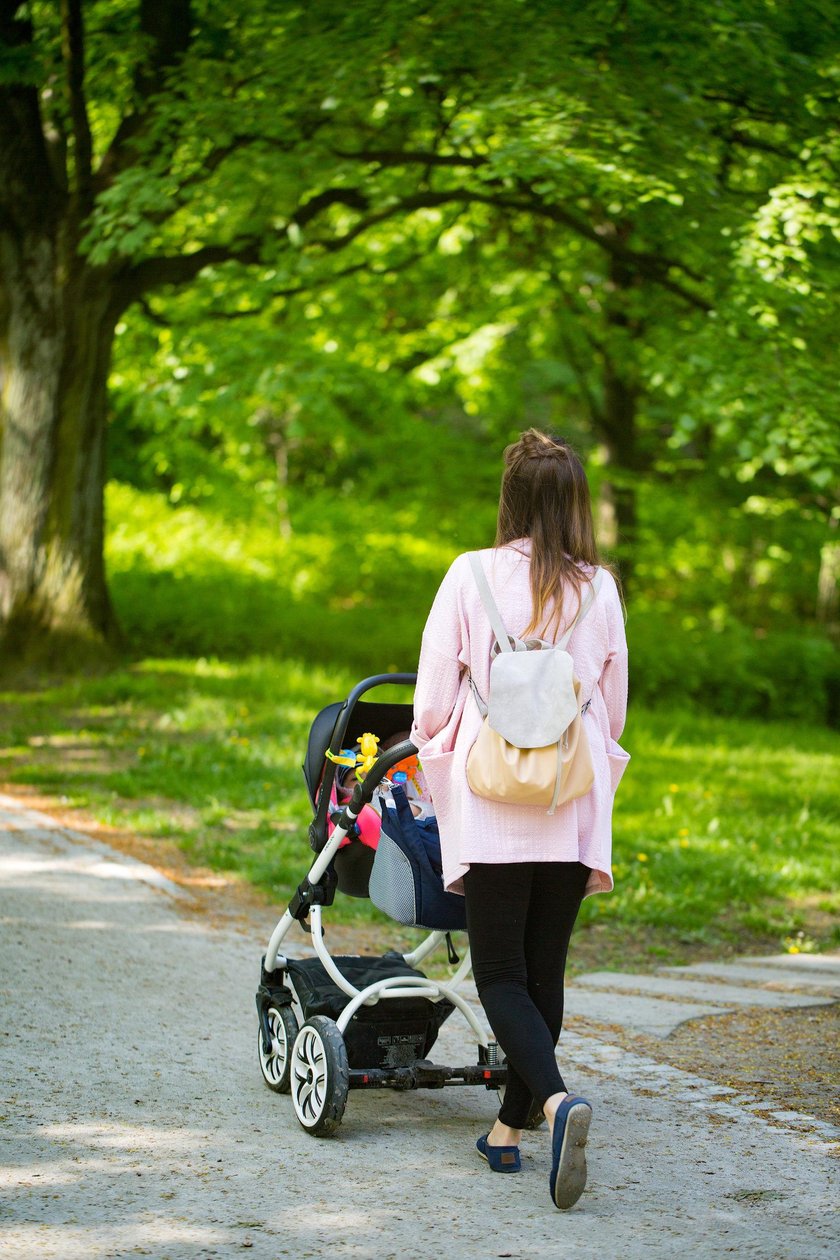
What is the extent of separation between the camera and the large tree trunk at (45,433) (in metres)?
11.3

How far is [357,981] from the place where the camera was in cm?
405

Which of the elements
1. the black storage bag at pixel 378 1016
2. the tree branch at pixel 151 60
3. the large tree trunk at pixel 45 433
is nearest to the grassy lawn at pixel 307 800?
the large tree trunk at pixel 45 433

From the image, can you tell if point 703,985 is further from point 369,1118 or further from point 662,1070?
point 369,1118

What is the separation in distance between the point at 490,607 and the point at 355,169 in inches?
312

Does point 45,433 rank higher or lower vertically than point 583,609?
higher

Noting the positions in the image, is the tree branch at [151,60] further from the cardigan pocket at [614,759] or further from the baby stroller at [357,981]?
the cardigan pocket at [614,759]

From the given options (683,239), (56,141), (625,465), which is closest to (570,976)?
(683,239)

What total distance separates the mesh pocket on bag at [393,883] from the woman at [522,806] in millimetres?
224

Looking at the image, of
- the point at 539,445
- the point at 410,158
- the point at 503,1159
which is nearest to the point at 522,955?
the point at 503,1159

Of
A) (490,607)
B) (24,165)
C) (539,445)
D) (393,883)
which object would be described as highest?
(24,165)

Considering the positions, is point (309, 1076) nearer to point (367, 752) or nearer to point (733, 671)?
point (367, 752)

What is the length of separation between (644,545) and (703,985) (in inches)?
500

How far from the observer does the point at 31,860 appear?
679 centimetres

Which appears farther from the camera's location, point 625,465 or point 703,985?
point 625,465
